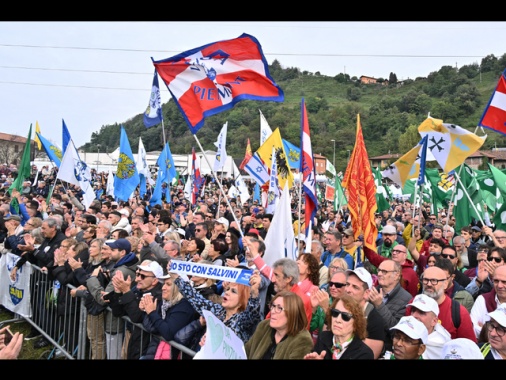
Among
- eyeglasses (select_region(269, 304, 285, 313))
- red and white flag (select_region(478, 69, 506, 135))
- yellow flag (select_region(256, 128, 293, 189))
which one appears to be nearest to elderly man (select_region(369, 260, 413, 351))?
eyeglasses (select_region(269, 304, 285, 313))

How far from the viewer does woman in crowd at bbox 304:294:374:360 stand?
3.84m

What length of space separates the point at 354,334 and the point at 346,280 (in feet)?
3.67

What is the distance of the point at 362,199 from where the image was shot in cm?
802

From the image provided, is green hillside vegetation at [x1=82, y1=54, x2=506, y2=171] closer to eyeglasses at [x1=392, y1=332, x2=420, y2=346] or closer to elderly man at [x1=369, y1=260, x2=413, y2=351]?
elderly man at [x1=369, y1=260, x2=413, y2=351]

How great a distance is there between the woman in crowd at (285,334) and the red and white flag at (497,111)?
18.6 ft

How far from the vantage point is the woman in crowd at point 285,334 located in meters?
3.99

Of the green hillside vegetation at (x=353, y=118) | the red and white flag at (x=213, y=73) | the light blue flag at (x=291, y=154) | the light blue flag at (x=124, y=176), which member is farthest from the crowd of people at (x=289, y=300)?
the green hillside vegetation at (x=353, y=118)

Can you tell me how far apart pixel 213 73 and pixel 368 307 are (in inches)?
142

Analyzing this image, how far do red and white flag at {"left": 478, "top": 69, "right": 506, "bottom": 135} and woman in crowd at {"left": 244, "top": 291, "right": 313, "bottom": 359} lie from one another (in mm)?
5672

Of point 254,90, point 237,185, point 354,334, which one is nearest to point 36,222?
point 254,90
